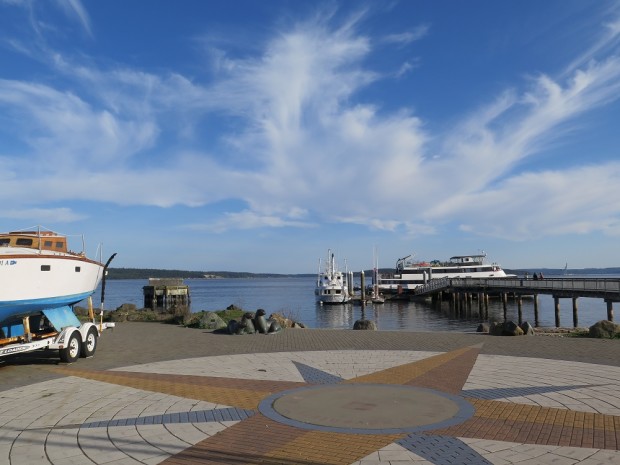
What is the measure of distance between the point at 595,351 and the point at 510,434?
31.4 ft

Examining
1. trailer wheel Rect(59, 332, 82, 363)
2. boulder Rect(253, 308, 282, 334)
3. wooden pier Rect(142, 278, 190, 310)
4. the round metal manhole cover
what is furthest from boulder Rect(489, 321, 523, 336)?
wooden pier Rect(142, 278, 190, 310)

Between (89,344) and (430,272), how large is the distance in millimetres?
77137

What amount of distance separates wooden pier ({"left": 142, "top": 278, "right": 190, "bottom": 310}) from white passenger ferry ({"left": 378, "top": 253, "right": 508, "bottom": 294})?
32.9 metres

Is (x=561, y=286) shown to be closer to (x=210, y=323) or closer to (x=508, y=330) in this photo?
(x=508, y=330)

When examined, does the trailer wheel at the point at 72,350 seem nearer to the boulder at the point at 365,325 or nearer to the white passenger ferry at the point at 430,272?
the boulder at the point at 365,325

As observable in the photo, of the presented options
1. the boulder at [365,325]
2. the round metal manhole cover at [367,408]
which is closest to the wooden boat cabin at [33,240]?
the round metal manhole cover at [367,408]

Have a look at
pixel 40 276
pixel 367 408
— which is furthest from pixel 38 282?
pixel 367 408

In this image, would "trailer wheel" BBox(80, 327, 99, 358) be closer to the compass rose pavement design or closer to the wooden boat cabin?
the compass rose pavement design

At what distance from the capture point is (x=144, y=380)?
11.3 meters

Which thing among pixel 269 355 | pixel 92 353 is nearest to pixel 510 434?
pixel 269 355

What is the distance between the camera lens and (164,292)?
6781 cm

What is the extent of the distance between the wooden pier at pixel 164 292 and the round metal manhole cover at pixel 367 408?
57.9 m

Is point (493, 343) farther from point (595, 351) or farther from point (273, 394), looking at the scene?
point (273, 394)

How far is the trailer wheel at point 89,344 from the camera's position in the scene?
14.6 m
